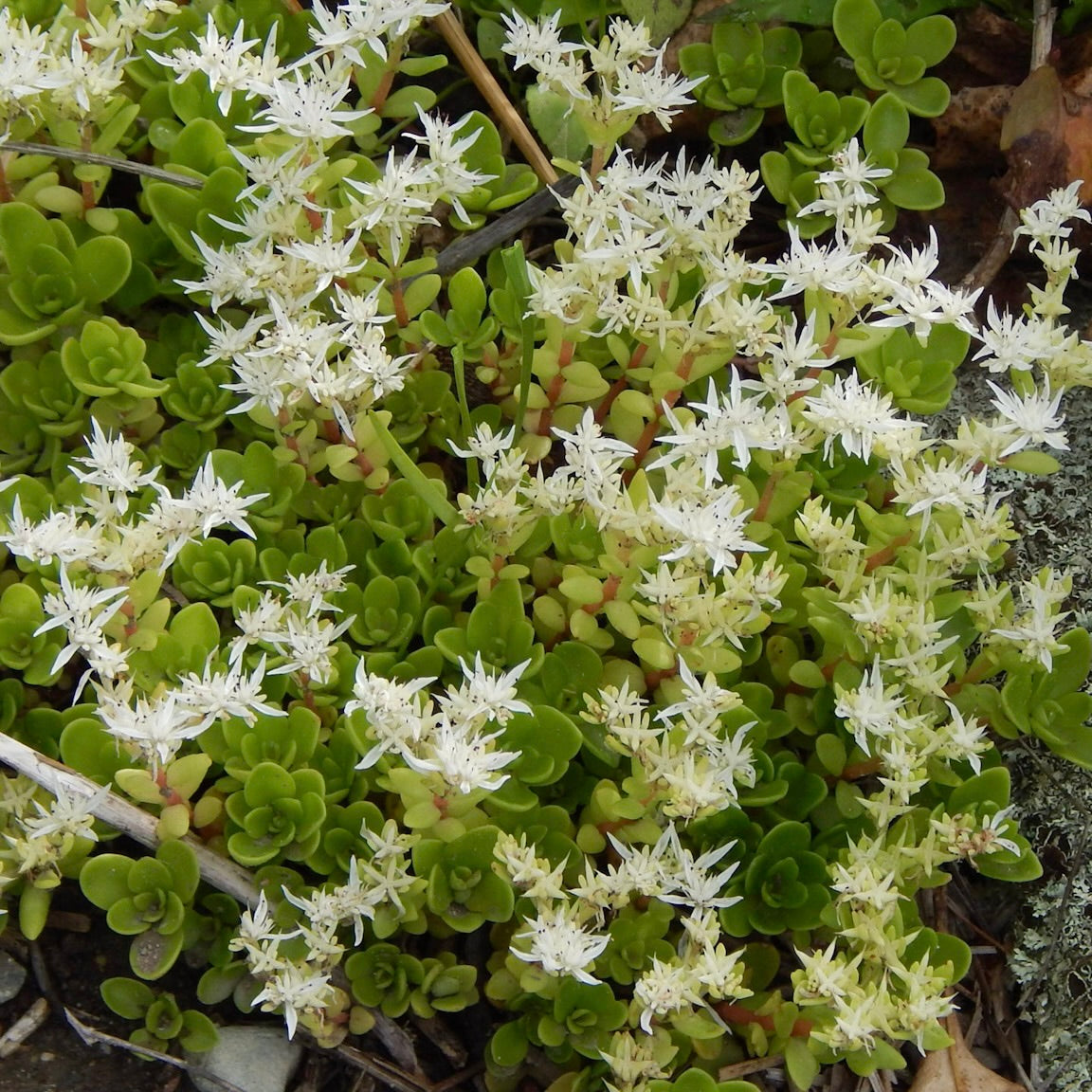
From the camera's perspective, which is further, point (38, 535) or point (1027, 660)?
point (1027, 660)

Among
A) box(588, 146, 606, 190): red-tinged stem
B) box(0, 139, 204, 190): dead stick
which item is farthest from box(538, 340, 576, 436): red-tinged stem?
box(0, 139, 204, 190): dead stick

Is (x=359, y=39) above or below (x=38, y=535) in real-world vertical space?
above

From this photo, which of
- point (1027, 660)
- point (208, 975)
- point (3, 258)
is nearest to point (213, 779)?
point (208, 975)

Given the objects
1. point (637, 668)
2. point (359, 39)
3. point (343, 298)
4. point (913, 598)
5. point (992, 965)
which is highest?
point (359, 39)

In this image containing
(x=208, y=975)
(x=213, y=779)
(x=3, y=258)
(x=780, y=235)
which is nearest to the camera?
(x=208, y=975)

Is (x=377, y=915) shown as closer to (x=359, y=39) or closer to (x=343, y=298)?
(x=343, y=298)

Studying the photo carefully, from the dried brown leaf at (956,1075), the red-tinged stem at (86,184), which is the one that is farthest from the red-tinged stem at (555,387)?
the dried brown leaf at (956,1075)

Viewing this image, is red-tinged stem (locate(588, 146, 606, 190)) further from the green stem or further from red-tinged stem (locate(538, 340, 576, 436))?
the green stem

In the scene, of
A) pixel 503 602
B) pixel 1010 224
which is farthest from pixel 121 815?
pixel 1010 224

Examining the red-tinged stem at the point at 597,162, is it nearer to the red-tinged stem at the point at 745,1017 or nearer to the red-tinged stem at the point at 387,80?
the red-tinged stem at the point at 387,80
